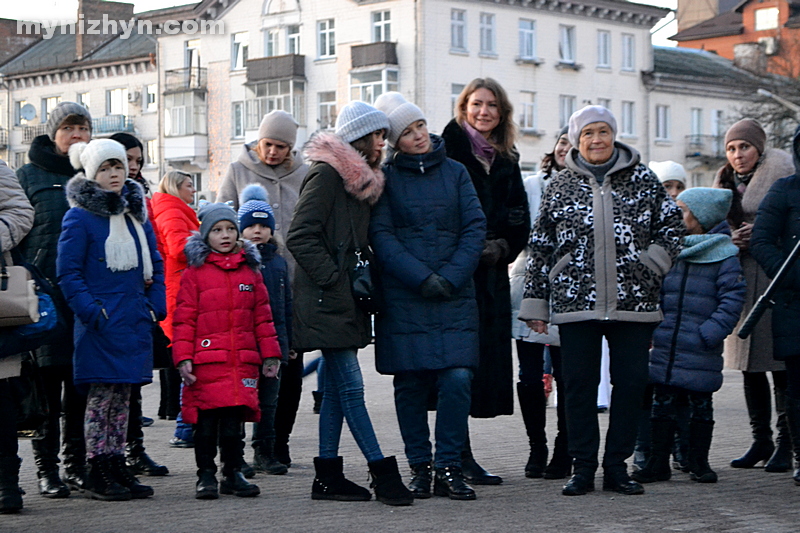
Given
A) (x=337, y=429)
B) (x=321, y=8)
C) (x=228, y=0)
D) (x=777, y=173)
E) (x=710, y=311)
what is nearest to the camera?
(x=337, y=429)

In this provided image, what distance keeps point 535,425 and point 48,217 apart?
10.0 feet

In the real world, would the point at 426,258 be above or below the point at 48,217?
below

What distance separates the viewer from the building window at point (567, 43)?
195 feet

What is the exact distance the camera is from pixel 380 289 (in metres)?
7.64

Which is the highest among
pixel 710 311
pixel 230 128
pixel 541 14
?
pixel 541 14

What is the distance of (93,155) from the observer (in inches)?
304

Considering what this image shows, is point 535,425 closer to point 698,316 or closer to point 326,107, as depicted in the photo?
point 698,316

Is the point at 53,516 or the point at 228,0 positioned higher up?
the point at 228,0

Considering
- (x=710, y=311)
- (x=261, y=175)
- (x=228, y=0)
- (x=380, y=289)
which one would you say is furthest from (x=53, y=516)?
(x=228, y=0)

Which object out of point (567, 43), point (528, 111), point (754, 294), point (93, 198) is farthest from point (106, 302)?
point (567, 43)

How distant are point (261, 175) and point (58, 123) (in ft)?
5.85

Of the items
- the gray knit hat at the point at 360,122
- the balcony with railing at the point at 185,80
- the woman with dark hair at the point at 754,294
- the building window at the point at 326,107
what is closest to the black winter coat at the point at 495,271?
the gray knit hat at the point at 360,122

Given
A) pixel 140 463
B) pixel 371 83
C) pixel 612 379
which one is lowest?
pixel 140 463

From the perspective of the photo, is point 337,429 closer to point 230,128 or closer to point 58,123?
point 58,123
